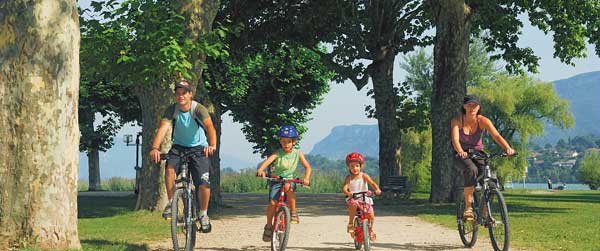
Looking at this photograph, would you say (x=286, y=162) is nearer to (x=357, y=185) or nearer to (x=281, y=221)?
(x=281, y=221)

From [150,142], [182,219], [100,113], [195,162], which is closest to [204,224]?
[182,219]

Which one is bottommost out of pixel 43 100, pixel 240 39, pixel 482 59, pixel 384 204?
pixel 384 204

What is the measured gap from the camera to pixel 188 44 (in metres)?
16.0

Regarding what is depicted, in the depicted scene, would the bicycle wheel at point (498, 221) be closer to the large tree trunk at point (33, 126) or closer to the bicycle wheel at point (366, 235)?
the bicycle wheel at point (366, 235)

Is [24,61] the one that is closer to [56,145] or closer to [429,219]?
[56,145]

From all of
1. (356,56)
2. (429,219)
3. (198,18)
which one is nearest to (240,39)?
(356,56)

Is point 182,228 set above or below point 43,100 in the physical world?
below

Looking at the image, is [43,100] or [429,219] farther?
[429,219]

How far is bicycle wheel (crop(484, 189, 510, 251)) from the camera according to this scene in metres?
9.18

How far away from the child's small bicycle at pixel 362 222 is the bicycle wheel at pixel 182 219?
1.95 m

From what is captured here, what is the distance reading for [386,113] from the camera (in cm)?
2828

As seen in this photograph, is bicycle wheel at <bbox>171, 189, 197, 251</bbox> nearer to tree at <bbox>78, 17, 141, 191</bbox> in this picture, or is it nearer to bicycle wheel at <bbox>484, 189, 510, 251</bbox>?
bicycle wheel at <bbox>484, 189, 510, 251</bbox>

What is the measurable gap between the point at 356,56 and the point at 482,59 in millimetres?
34556

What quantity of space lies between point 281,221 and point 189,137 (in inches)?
57.2
